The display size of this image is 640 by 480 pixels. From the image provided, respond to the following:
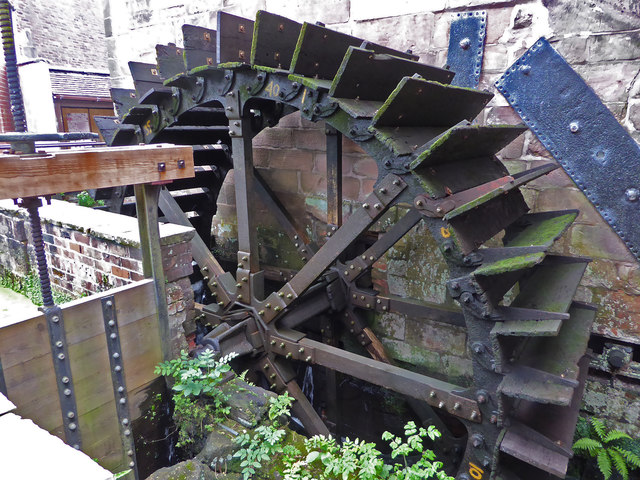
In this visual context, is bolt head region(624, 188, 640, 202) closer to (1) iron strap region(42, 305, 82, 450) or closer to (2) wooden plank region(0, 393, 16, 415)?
(1) iron strap region(42, 305, 82, 450)

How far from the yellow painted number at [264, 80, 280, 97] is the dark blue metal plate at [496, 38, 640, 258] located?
167cm

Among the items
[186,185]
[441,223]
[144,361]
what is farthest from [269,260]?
[441,223]

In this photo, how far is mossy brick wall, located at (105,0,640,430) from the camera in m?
2.95

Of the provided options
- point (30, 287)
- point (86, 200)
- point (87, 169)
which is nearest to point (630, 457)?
point (87, 169)

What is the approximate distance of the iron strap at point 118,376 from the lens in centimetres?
249

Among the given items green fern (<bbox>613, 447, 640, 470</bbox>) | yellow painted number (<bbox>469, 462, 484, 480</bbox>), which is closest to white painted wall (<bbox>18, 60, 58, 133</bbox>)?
yellow painted number (<bbox>469, 462, 484, 480</bbox>)

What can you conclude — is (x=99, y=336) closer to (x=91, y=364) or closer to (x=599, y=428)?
(x=91, y=364)

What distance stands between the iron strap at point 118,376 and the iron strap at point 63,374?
0.74 ft

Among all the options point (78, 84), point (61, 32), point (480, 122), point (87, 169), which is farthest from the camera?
point (61, 32)

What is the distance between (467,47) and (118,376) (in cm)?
329

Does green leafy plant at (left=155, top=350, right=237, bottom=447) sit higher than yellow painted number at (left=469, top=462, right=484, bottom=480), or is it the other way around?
green leafy plant at (left=155, top=350, right=237, bottom=447)

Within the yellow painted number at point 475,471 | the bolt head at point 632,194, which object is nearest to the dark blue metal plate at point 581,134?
the bolt head at point 632,194

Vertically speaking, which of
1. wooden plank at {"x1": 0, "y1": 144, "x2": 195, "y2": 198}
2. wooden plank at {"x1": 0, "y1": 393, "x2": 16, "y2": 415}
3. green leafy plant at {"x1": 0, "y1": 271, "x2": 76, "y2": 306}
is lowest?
green leafy plant at {"x1": 0, "y1": 271, "x2": 76, "y2": 306}

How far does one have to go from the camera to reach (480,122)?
3.48 m
